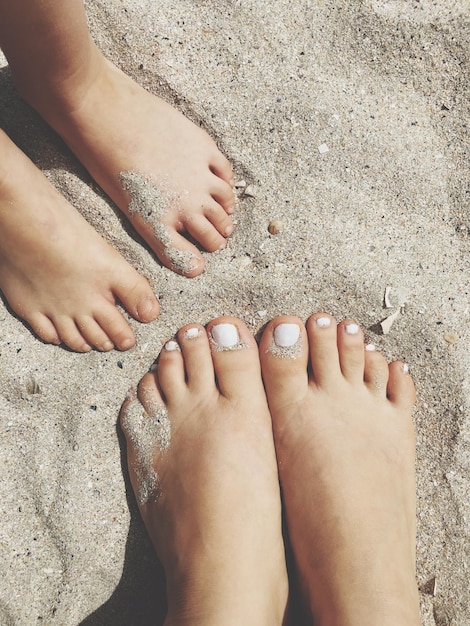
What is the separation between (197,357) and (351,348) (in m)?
0.41

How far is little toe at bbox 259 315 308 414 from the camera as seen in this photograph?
5.04 feet

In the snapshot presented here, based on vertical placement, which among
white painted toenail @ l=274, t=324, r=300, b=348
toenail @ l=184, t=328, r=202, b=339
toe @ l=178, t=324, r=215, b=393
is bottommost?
white painted toenail @ l=274, t=324, r=300, b=348

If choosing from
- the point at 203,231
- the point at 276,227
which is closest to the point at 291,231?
the point at 276,227

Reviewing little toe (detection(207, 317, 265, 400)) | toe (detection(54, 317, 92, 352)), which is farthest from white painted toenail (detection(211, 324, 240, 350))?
toe (detection(54, 317, 92, 352))

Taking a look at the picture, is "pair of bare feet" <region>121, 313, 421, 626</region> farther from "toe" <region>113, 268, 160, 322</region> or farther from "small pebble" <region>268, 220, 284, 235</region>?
"small pebble" <region>268, 220, 284, 235</region>

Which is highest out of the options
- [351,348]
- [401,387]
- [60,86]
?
[60,86]

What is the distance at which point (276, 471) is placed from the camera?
1564mm

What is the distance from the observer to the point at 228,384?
5.14 feet

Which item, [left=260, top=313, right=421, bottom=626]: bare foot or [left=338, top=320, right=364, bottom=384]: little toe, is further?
[left=338, top=320, right=364, bottom=384]: little toe

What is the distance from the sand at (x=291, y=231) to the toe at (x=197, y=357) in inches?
1.5

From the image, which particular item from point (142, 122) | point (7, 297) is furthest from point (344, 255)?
point (7, 297)

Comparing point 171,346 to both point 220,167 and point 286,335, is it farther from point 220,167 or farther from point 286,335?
point 220,167

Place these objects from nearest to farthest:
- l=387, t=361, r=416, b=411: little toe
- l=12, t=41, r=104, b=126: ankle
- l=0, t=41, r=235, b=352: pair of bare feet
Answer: l=12, t=41, r=104, b=126: ankle → l=0, t=41, r=235, b=352: pair of bare feet → l=387, t=361, r=416, b=411: little toe

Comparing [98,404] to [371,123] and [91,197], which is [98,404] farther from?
[371,123]
